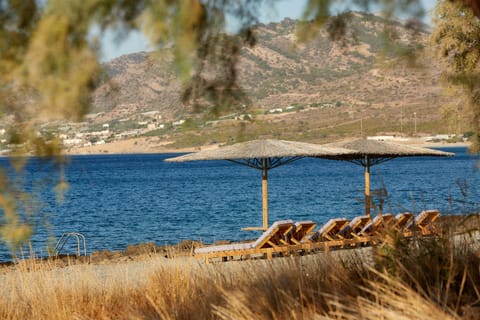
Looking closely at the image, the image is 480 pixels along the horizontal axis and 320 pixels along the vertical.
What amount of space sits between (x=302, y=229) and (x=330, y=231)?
0.68 meters

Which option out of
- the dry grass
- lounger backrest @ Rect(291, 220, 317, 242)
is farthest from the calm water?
the dry grass

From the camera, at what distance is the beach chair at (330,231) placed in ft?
37.8

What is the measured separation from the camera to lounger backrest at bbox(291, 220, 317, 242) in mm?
11172

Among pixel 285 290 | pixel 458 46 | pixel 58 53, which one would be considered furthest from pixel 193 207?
pixel 58 53

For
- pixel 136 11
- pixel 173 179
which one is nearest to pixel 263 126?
pixel 136 11

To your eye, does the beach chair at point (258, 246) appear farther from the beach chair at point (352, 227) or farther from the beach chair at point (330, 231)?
the beach chair at point (352, 227)

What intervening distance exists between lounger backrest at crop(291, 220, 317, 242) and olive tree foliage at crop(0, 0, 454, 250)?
682 centimetres

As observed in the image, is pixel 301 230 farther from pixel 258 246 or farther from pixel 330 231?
pixel 258 246

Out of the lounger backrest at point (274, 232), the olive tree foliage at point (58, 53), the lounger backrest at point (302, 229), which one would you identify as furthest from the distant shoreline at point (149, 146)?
the olive tree foliage at point (58, 53)

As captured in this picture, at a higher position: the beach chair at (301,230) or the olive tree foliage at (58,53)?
the olive tree foliage at (58,53)

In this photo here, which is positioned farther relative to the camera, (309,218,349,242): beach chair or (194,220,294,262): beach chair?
(309,218,349,242): beach chair

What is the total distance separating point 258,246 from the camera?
10.8 metres

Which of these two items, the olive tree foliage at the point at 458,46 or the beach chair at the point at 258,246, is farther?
the olive tree foliage at the point at 458,46

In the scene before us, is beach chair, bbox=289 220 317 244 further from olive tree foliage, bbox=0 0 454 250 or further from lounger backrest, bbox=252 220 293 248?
olive tree foliage, bbox=0 0 454 250
